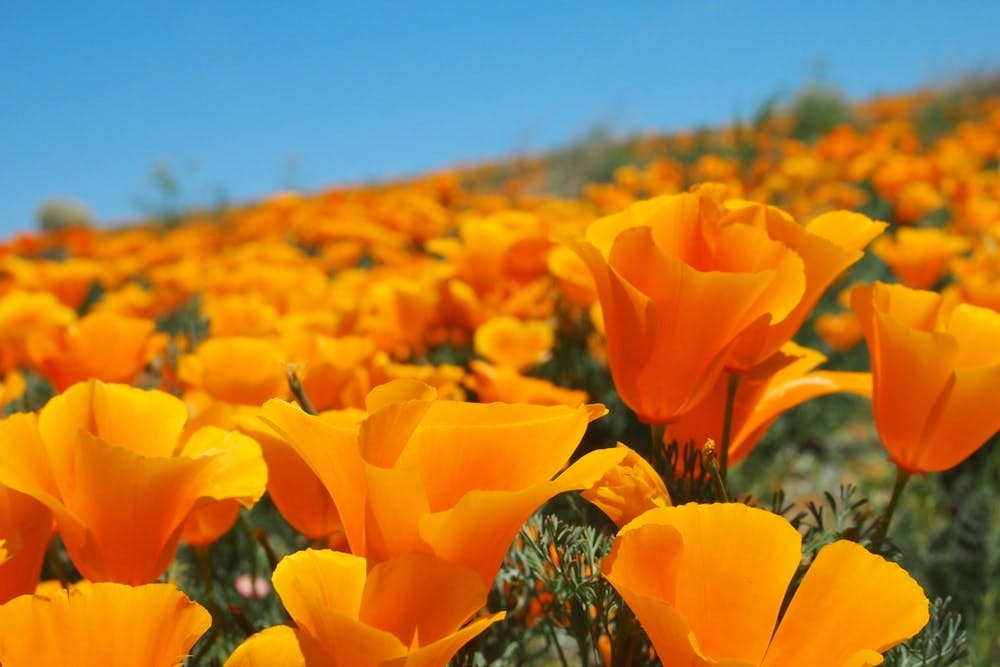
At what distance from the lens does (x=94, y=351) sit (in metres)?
1.50

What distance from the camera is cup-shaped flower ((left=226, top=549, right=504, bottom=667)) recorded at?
606 mm

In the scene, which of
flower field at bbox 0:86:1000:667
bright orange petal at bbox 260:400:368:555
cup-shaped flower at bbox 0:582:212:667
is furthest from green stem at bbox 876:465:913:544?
cup-shaped flower at bbox 0:582:212:667

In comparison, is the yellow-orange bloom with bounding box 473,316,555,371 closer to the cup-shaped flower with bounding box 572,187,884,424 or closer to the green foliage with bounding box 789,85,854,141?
the cup-shaped flower with bounding box 572,187,884,424

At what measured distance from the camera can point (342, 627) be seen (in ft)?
1.89

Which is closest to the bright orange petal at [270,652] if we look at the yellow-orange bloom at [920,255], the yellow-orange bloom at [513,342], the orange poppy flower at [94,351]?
the orange poppy flower at [94,351]

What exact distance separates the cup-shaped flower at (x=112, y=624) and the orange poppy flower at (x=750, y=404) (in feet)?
1.68

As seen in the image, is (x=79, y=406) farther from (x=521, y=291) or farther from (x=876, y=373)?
(x=521, y=291)

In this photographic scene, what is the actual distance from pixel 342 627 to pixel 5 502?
15.8 inches

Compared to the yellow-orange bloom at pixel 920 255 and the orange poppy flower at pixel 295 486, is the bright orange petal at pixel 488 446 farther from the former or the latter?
the yellow-orange bloom at pixel 920 255

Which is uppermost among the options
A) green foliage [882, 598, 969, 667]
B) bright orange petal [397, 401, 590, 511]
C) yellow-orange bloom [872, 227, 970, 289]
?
bright orange petal [397, 401, 590, 511]

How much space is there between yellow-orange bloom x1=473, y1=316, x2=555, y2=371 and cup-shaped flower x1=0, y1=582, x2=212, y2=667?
126 centimetres

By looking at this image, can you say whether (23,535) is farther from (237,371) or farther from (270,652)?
(237,371)

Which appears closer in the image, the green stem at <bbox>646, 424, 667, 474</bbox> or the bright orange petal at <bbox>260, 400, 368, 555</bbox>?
the bright orange petal at <bbox>260, 400, 368, 555</bbox>

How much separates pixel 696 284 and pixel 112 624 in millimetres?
517
